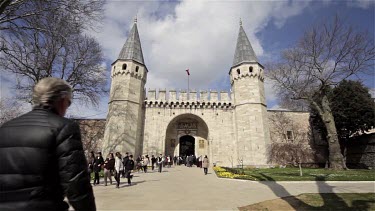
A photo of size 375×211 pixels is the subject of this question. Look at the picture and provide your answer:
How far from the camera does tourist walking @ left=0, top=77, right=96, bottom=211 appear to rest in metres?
1.43

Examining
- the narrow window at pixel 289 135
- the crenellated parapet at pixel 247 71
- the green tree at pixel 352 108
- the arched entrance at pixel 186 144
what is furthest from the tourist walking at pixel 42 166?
the narrow window at pixel 289 135

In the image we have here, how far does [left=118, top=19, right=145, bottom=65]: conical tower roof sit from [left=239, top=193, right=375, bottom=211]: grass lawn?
74.5 ft

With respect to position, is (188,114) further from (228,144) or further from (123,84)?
(123,84)

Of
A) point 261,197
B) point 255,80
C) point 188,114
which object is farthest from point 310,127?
point 261,197

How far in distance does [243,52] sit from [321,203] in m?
23.5

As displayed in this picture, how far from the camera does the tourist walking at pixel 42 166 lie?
1.43 meters

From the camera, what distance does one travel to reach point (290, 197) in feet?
22.7

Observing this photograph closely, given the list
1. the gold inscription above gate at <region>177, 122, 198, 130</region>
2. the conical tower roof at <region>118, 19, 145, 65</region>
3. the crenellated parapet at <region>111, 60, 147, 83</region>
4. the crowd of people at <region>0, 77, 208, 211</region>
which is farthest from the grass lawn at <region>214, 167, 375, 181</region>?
the conical tower roof at <region>118, 19, 145, 65</region>

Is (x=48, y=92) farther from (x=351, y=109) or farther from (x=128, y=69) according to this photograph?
(x=351, y=109)

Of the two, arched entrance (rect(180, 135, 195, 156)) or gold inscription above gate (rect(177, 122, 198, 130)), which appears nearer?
gold inscription above gate (rect(177, 122, 198, 130))

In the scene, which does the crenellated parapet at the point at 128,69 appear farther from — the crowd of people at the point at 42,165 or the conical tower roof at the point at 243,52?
the crowd of people at the point at 42,165

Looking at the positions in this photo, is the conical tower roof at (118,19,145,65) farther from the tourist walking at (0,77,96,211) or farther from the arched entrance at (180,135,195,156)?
the tourist walking at (0,77,96,211)

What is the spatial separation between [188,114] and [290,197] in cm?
2054

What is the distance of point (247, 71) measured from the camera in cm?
2580
